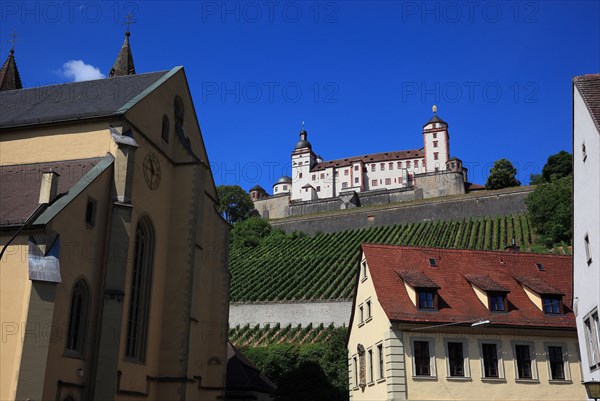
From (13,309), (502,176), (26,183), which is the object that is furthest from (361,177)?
(13,309)

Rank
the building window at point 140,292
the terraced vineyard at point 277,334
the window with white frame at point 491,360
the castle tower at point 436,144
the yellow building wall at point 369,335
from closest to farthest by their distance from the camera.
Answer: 1. the building window at point 140,292
2. the window with white frame at point 491,360
3. the yellow building wall at point 369,335
4. the terraced vineyard at point 277,334
5. the castle tower at point 436,144

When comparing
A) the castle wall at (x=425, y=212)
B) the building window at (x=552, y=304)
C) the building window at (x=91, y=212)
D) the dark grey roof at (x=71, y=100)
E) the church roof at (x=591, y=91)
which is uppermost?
the castle wall at (x=425, y=212)

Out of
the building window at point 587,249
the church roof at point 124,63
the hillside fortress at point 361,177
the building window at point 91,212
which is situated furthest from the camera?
the hillside fortress at point 361,177

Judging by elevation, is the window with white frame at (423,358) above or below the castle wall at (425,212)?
below

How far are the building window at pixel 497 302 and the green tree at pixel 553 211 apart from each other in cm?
4228

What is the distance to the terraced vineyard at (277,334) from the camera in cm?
4869

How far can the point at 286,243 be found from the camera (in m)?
85.1

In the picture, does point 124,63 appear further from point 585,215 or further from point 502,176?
point 502,176

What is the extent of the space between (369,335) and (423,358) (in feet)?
11.3

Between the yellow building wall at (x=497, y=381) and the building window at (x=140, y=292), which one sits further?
the yellow building wall at (x=497, y=381)

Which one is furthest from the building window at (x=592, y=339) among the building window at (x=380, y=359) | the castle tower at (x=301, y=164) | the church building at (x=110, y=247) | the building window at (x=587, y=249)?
the castle tower at (x=301, y=164)

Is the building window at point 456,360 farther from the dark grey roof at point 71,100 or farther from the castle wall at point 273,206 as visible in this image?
the castle wall at point 273,206

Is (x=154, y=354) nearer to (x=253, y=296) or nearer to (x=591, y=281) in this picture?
(x=591, y=281)

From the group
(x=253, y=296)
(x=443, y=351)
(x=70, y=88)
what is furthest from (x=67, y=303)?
(x=253, y=296)
